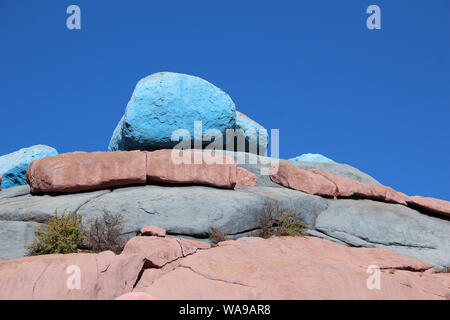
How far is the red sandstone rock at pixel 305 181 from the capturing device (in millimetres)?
11844

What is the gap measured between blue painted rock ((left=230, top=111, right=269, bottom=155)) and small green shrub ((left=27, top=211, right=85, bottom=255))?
14.5m

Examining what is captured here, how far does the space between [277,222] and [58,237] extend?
5504 mm

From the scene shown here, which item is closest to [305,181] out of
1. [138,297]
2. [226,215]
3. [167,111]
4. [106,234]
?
[226,215]

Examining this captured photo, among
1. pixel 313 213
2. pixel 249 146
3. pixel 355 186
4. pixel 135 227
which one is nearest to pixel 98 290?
pixel 135 227

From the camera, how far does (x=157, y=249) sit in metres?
6.35

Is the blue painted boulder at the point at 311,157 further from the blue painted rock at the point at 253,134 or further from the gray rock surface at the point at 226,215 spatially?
the gray rock surface at the point at 226,215

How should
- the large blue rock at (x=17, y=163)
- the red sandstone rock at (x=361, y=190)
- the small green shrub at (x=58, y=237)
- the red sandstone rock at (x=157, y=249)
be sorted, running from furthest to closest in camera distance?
the large blue rock at (x=17, y=163)
the red sandstone rock at (x=361, y=190)
the small green shrub at (x=58, y=237)
the red sandstone rock at (x=157, y=249)

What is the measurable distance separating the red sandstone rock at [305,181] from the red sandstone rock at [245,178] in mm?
1110

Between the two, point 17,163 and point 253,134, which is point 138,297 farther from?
point 17,163

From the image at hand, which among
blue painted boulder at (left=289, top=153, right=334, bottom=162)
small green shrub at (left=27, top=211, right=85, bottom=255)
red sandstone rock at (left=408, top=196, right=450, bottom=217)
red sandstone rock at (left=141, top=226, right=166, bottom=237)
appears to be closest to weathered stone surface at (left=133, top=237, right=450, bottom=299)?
red sandstone rock at (left=141, top=226, right=166, bottom=237)

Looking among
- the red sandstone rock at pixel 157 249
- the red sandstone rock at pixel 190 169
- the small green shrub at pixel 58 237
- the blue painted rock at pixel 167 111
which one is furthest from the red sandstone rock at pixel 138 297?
the blue painted rock at pixel 167 111

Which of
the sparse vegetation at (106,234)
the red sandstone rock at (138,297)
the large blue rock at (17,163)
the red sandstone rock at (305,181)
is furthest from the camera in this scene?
the large blue rock at (17,163)

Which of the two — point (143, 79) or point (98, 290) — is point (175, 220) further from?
point (143, 79)
